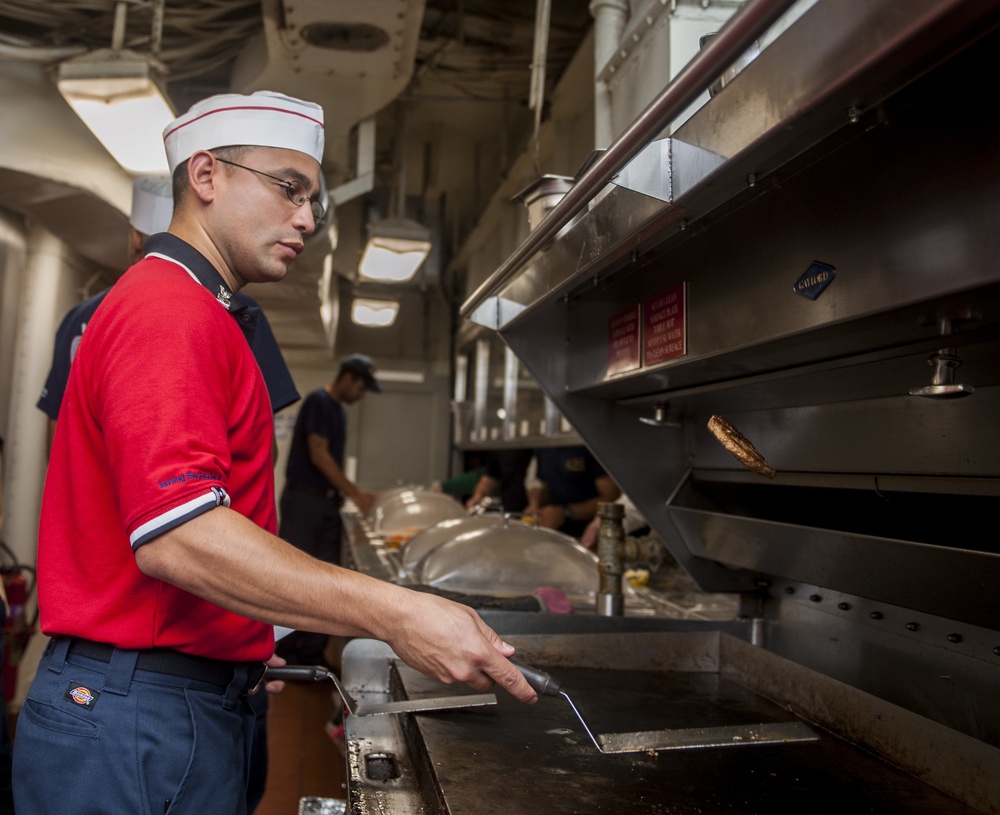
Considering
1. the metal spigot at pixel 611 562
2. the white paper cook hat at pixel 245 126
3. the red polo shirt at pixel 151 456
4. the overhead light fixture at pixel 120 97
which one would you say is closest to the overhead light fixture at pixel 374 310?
the overhead light fixture at pixel 120 97

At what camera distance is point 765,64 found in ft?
2.98

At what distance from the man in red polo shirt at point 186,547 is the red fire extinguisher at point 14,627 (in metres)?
3.03

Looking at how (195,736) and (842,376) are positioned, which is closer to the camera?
(195,736)

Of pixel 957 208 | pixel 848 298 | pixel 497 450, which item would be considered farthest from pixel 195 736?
pixel 497 450

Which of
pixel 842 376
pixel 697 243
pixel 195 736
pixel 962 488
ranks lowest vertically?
pixel 195 736

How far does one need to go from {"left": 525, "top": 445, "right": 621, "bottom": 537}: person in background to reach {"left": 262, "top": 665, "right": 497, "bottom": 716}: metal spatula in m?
2.76

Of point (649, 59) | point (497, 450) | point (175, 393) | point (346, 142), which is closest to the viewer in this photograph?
point (175, 393)

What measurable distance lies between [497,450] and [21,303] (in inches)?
129

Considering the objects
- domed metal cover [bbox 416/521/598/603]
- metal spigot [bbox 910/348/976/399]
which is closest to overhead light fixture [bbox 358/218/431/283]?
domed metal cover [bbox 416/521/598/603]

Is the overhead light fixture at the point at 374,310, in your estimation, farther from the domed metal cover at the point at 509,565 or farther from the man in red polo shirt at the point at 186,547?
the man in red polo shirt at the point at 186,547

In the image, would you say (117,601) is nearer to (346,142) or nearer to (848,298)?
(848,298)

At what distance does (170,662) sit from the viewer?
1178mm

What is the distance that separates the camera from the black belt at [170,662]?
45.6 inches

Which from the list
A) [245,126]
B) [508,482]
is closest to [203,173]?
[245,126]
